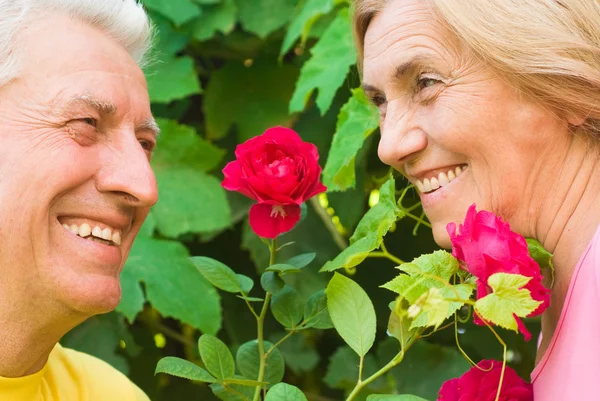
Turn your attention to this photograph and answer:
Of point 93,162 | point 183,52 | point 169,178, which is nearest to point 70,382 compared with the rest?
point 93,162

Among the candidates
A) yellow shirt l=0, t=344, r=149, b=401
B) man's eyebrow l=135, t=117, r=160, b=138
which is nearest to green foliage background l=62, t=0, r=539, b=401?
yellow shirt l=0, t=344, r=149, b=401

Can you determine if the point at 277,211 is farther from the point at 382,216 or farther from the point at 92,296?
the point at 92,296

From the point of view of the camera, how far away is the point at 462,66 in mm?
1605

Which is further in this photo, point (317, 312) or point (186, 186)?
point (186, 186)

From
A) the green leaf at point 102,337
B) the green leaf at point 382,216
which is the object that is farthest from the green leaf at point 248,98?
the green leaf at point 382,216

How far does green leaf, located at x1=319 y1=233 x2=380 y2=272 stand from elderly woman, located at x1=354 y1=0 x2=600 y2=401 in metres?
0.12

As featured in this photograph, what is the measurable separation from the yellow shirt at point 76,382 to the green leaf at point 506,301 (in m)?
0.89

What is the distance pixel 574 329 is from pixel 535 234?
206mm

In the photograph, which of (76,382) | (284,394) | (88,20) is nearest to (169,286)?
(76,382)

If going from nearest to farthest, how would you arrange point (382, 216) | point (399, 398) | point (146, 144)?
point (399, 398)
point (382, 216)
point (146, 144)

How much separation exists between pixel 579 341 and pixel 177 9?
1.44 m

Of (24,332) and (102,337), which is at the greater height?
(24,332)

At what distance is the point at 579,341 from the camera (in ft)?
4.80

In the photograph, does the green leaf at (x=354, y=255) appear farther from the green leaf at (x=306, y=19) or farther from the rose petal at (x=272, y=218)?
the green leaf at (x=306, y=19)
